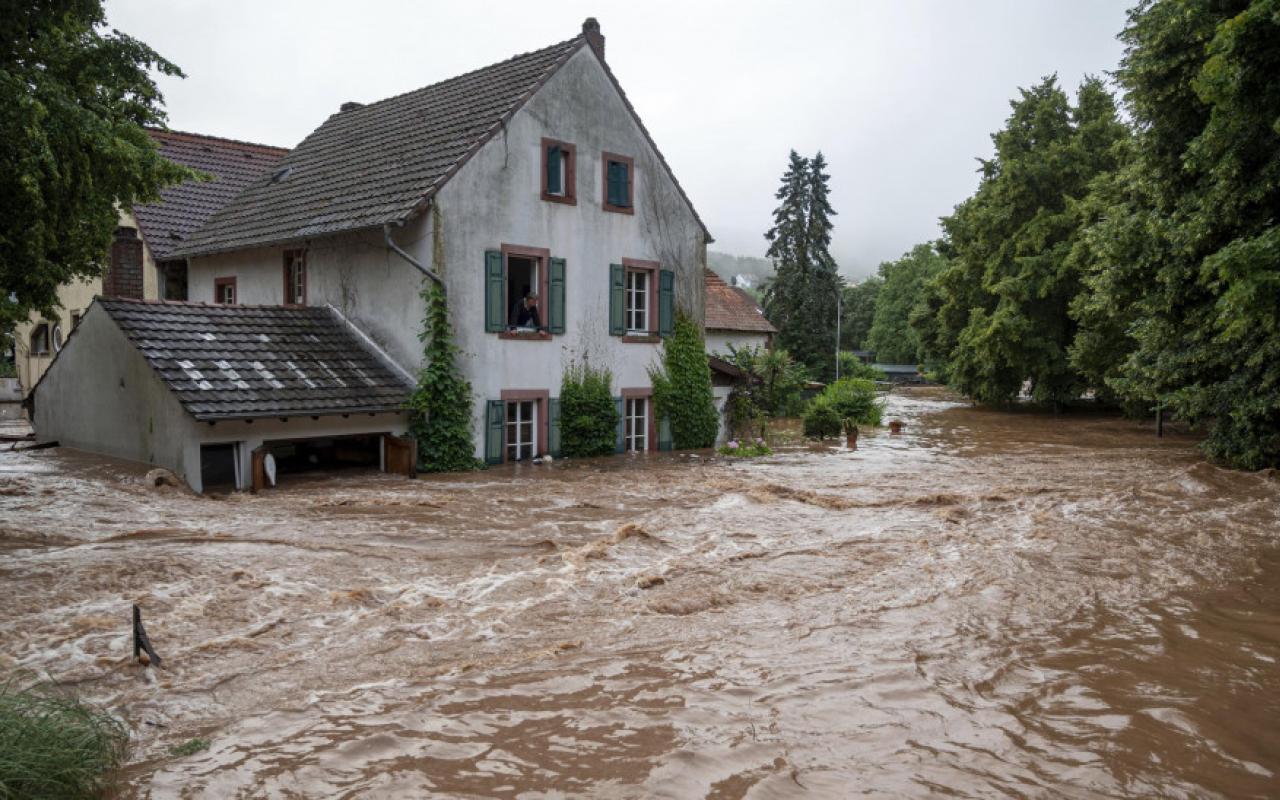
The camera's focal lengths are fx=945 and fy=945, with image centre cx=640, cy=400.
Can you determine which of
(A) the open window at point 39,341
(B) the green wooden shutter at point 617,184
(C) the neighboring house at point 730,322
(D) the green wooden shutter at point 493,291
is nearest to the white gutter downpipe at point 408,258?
(D) the green wooden shutter at point 493,291

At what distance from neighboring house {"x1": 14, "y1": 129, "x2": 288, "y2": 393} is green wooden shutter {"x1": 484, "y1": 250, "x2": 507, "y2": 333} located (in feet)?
29.4

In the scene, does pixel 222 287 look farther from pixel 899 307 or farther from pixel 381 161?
pixel 899 307

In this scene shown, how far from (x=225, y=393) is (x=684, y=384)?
1096 cm

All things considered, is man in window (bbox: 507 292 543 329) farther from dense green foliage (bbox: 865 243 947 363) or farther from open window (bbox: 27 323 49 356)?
dense green foliage (bbox: 865 243 947 363)

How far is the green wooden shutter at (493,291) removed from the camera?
19.1m

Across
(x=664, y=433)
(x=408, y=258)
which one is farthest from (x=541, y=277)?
(x=664, y=433)

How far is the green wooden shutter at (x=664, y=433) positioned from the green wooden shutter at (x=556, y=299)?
3.80 m

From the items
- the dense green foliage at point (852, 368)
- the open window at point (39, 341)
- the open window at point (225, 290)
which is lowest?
the dense green foliage at point (852, 368)

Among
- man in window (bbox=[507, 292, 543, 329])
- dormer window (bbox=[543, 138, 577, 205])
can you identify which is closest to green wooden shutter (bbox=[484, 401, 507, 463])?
man in window (bbox=[507, 292, 543, 329])

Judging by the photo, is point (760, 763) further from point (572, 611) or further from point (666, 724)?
point (572, 611)

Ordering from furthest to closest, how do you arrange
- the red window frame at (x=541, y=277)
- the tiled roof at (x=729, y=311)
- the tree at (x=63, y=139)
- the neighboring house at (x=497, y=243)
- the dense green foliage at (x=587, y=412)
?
the tiled roof at (x=729, y=311), the dense green foliage at (x=587, y=412), the red window frame at (x=541, y=277), the neighboring house at (x=497, y=243), the tree at (x=63, y=139)

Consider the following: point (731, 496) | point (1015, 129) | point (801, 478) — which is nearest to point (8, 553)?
point (731, 496)

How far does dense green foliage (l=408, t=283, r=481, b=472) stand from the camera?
60.0 feet

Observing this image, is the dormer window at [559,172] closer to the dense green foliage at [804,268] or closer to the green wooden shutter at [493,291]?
the green wooden shutter at [493,291]
